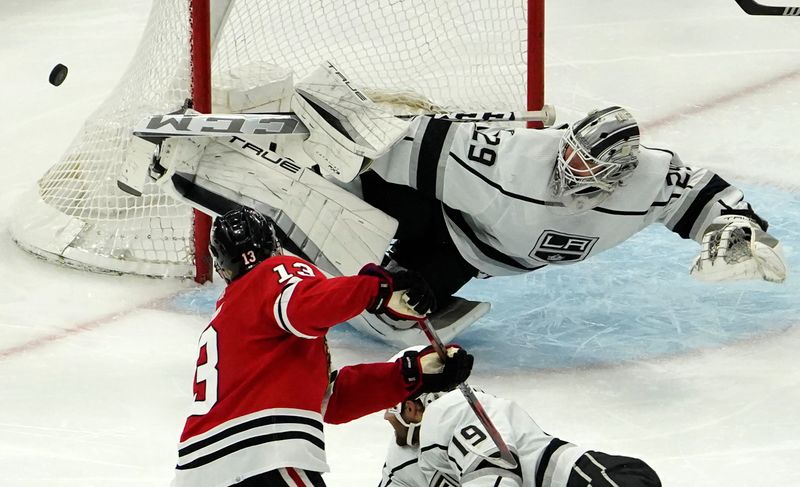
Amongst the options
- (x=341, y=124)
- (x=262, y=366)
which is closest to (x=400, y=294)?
(x=262, y=366)

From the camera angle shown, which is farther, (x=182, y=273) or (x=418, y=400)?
(x=182, y=273)

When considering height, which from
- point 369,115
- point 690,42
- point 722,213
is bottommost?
point 690,42

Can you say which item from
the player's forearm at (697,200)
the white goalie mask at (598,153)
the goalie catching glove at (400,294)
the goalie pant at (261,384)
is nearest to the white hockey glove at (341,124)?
the white goalie mask at (598,153)

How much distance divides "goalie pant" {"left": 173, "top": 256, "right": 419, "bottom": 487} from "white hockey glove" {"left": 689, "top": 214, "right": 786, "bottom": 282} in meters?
1.32

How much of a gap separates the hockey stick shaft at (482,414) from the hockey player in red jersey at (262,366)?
19cm

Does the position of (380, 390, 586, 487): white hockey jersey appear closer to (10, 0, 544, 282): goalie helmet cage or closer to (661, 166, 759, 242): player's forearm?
(661, 166, 759, 242): player's forearm

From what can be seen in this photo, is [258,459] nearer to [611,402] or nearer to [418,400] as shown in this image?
[418,400]

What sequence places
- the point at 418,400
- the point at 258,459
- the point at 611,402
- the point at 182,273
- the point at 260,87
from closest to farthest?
the point at 258,459
the point at 418,400
the point at 611,402
the point at 260,87
the point at 182,273

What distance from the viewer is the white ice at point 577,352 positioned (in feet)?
11.1

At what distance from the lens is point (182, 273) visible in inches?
179

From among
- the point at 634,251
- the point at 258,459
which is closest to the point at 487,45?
the point at 634,251

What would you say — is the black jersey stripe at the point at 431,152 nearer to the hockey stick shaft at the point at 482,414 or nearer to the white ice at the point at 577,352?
the white ice at the point at 577,352

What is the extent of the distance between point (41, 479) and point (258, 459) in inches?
38.9

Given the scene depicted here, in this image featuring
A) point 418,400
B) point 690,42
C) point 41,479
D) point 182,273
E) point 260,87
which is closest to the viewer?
point 418,400
